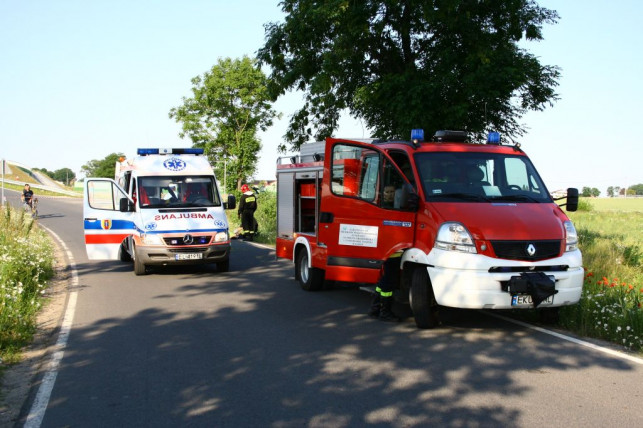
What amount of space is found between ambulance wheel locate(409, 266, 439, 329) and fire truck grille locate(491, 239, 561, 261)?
0.93m

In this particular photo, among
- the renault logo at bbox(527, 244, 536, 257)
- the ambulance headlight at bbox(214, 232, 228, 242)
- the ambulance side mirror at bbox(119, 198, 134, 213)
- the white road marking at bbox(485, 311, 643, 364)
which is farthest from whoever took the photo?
the ambulance headlight at bbox(214, 232, 228, 242)

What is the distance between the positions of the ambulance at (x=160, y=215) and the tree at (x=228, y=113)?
110ft

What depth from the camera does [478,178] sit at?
8.03 metres

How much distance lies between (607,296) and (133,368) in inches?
233

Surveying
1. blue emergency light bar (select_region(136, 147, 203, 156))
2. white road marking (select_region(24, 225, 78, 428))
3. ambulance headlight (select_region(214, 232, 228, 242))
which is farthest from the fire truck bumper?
blue emergency light bar (select_region(136, 147, 203, 156))

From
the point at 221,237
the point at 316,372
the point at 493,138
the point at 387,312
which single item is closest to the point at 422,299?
the point at 387,312

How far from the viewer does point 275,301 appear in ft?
32.1

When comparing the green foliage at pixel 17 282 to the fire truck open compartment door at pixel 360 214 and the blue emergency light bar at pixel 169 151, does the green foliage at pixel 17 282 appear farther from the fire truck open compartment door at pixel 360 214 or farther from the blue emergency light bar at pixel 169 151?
the fire truck open compartment door at pixel 360 214

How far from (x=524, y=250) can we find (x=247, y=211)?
14.8 meters

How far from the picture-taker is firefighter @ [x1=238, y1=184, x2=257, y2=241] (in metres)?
21.0

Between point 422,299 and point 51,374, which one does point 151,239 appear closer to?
point 51,374

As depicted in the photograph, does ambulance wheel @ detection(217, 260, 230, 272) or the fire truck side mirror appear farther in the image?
ambulance wheel @ detection(217, 260, 230, 272)

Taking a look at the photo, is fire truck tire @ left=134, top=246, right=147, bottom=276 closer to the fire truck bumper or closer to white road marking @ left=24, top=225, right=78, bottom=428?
white road marking @ left=24, top=225, right=78, bottom=428

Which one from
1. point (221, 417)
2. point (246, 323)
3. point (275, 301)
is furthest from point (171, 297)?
point (221, 417)
